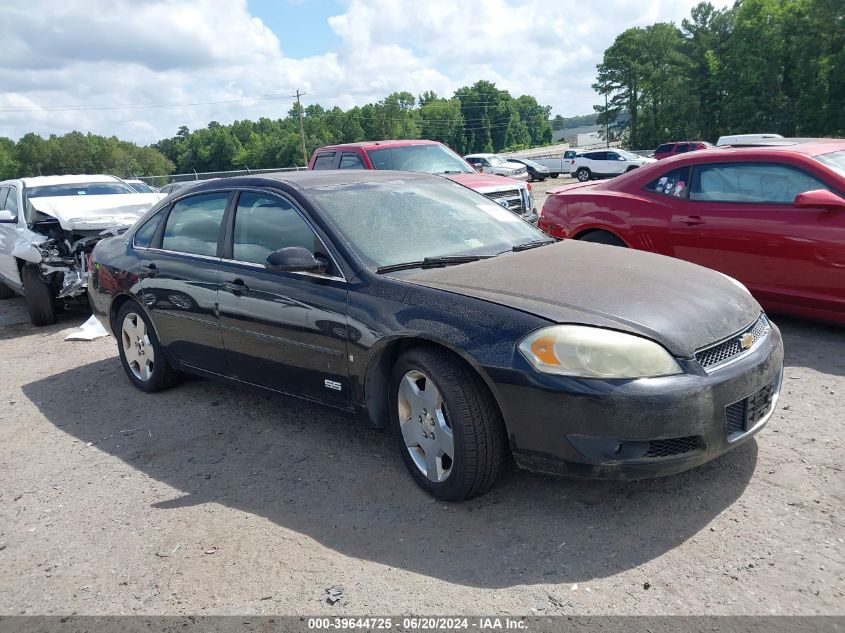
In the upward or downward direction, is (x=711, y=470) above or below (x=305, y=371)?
below

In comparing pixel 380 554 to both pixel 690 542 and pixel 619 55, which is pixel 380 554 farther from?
pixel 619 55

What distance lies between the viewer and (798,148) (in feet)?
19.5

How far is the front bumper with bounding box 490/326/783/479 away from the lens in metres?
2.93

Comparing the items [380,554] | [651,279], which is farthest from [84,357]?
[651,279]

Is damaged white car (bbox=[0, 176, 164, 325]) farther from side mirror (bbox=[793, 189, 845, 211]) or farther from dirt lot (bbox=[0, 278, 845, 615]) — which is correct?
side mirror (bbox=[793, 189, 845, 211])

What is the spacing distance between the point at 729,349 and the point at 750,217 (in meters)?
2.93

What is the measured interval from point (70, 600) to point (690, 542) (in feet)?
8.62

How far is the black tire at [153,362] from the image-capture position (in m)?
5.32

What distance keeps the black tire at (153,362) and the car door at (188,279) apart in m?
0.15

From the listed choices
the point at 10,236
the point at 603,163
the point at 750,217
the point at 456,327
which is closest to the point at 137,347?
the point at 456,327

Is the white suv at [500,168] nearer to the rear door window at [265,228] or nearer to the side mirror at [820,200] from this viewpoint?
the side mirror at [820,200]

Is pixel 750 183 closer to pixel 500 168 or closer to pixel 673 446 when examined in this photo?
pixel 673 446

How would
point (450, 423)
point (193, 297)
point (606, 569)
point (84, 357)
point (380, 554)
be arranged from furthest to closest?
point (84, 357) → point (193, 297) → point (450, 423) → point (380, 554) → point (606, 569)

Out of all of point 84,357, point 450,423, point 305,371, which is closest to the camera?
point 450,423
